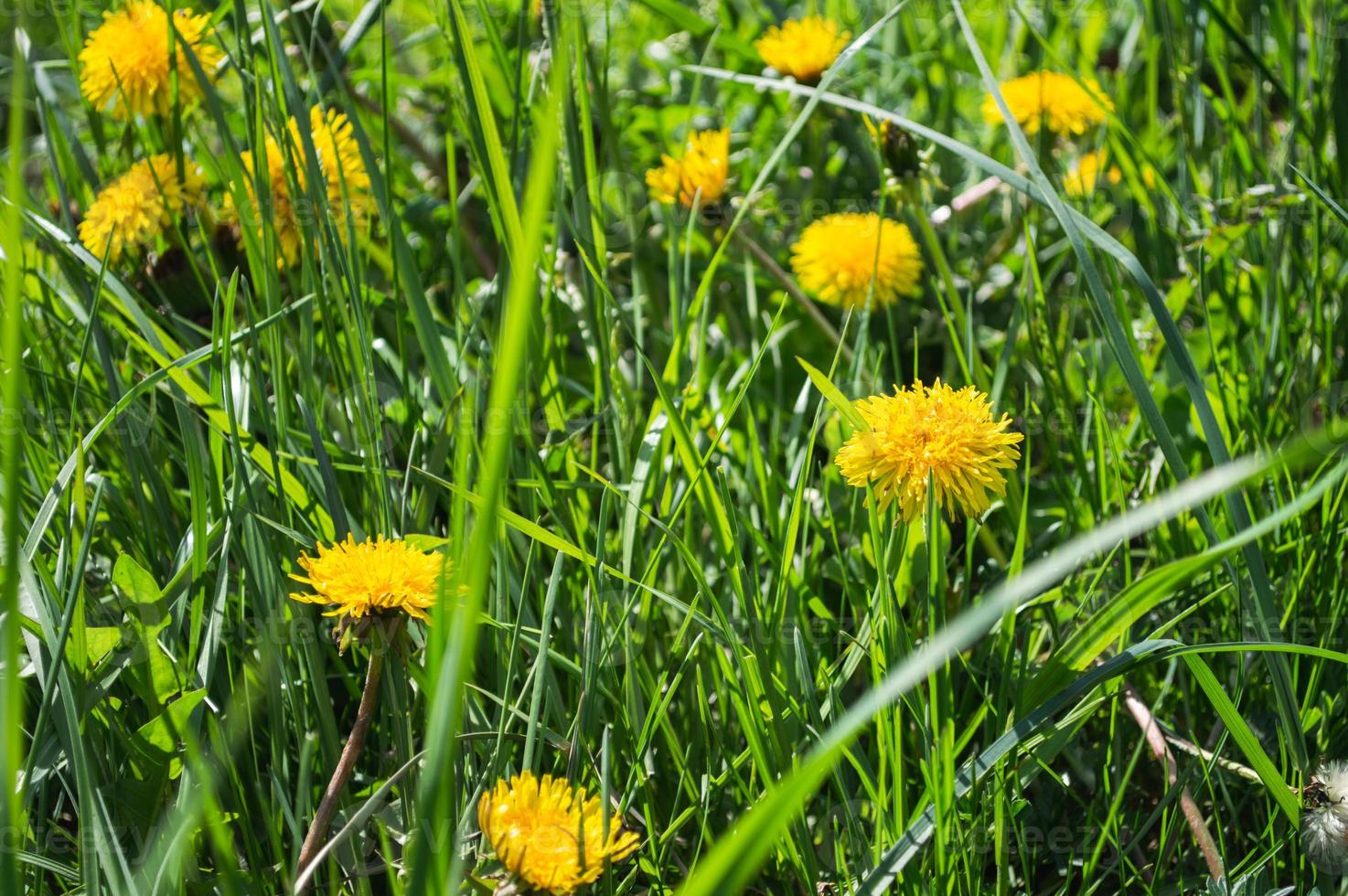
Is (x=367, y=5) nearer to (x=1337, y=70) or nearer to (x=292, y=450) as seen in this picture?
(x=292, y=450)

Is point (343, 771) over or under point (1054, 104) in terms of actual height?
under

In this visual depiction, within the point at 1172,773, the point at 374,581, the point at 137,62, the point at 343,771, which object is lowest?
the point at 1172,773

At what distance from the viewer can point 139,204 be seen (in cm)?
126

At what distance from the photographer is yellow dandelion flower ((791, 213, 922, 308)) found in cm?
141

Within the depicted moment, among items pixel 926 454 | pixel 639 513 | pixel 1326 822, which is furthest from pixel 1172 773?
pixel 639 513

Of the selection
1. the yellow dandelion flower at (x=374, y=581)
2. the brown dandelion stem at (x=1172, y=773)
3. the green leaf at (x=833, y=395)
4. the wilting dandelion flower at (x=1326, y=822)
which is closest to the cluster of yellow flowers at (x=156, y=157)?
the yellow dandelion flower at (x=374, y=581)

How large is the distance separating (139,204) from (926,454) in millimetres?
958

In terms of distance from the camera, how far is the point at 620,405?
1.16 meters

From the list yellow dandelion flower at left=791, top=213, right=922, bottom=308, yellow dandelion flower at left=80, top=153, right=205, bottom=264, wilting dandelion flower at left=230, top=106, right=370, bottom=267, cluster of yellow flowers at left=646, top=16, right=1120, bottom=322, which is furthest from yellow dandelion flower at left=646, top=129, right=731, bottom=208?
yellow dandelion flower at left=80, top=153, right=205, bottom=264

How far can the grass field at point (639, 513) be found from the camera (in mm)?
745

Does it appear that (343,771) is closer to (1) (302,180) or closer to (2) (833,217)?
(1) (302,180)

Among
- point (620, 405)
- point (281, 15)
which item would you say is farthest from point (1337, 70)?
point (281, 15)

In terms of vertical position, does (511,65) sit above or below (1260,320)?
above

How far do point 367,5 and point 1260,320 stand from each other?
1148 mm
